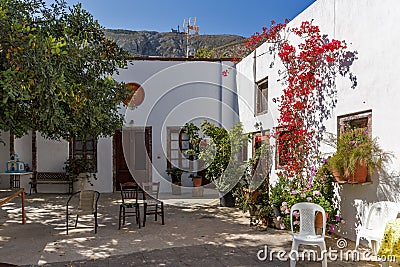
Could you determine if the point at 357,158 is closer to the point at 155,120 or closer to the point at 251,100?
the point at 251,100

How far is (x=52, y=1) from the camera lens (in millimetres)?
6348

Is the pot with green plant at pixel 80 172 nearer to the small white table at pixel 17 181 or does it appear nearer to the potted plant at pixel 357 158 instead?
the small white table at pixel 17 181

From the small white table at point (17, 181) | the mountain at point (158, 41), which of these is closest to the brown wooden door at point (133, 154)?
the small white table at point (17, 181)

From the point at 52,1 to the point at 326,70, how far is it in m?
4.83

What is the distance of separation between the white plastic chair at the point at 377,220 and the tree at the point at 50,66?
4.00 meters

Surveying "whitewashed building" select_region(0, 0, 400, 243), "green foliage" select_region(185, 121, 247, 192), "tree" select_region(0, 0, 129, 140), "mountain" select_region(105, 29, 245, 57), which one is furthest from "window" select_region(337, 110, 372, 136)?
"mountain" select_region(105, 29, 245, 57)

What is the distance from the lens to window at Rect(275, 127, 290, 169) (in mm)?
7368

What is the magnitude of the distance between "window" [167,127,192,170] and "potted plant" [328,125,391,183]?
7.45 m

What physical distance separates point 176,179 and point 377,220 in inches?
305

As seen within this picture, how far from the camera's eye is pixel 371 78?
513cm

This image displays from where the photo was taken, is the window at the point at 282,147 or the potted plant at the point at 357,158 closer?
the potted plant at the point at 357,158

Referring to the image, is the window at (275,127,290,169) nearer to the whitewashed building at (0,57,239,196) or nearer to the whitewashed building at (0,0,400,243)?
the whitewashed building at (0,0,400,243)

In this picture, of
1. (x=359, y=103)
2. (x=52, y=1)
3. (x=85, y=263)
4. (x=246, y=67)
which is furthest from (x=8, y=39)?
(x=246, y=67)

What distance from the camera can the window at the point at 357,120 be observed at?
5236mm
